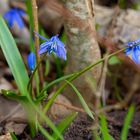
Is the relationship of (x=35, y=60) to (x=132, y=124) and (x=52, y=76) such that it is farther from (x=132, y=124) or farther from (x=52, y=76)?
(x=52, y=76)

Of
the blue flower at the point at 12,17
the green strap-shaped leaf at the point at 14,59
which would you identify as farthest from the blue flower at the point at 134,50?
the blue flower at the point at 12,17

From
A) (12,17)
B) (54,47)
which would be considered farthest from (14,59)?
(12,17)

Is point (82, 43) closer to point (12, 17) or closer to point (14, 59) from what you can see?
point (14, 59)

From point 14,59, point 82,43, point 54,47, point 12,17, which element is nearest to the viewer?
point 54,47

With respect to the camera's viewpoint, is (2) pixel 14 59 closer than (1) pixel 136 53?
No

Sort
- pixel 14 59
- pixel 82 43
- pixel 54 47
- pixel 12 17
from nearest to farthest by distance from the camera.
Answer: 1. pixel 54 47
2. pixel 14 59
3. pixel 82 43
4. pixel 12 17

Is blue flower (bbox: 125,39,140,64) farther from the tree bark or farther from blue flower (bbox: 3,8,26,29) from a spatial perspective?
blue flower (bbox: 3,8,26,29)
